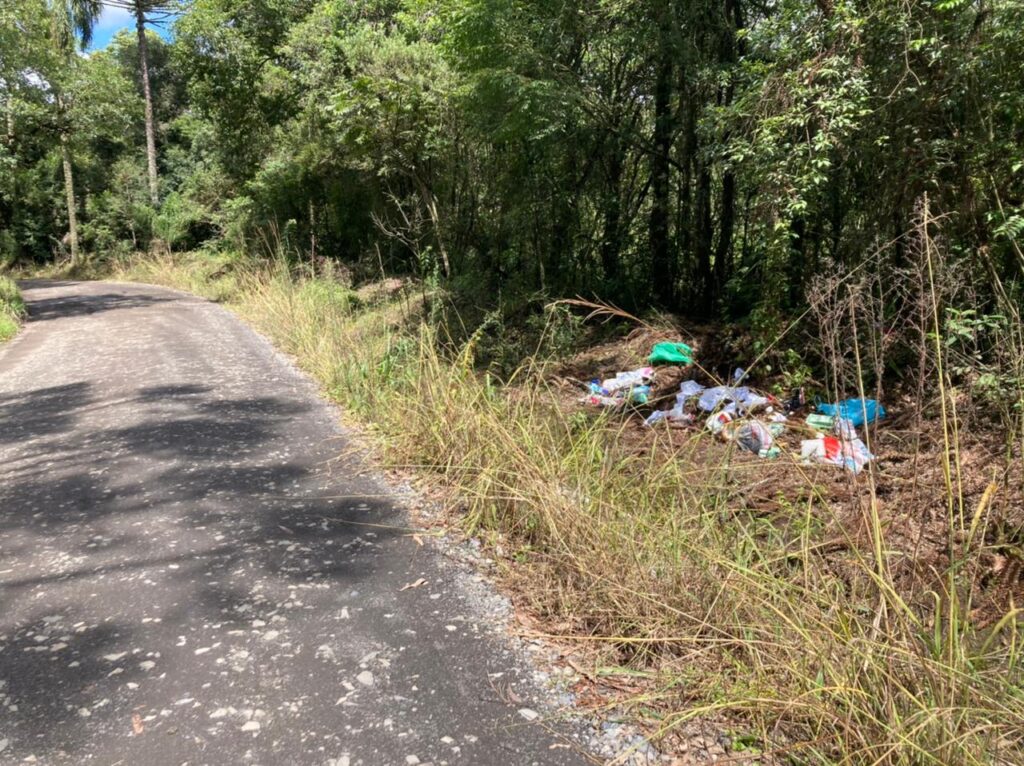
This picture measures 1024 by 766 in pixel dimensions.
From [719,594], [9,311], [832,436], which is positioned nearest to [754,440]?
[832,436]

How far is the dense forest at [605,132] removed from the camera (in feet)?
17.9

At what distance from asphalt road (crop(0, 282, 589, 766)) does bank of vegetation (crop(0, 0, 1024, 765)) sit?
1.40 ft

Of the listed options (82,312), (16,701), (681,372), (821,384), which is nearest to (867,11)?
(821,384)

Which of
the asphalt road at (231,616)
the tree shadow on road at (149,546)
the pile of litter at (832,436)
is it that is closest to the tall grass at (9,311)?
the tree shadow on road at (149,546)

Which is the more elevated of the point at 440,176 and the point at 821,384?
the point at 440,176

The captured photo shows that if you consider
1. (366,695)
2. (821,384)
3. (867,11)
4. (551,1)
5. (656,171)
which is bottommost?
(366,695)

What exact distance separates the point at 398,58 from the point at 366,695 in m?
10.8

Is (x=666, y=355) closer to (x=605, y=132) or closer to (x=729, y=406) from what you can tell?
(x=729, y=406)

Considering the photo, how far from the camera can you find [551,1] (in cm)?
820

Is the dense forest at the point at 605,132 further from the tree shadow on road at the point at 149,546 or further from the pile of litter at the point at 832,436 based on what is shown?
the tree shadow on road at the point at 149,546

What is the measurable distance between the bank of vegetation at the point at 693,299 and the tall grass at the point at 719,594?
2 cm

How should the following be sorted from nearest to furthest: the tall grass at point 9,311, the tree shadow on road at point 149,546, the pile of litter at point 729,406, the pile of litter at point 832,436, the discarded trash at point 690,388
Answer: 1. the tree shadow on road at point 149,546
2. the pile of litter at point 832,436
3. the pile of litter at point 729,406
4. the discarded trash at point 690,388
5. the tall grass at point 9,311

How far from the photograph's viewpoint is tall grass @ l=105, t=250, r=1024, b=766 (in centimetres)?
→ 204

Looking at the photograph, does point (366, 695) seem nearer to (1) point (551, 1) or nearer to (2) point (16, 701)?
(2) point (16, 701)
